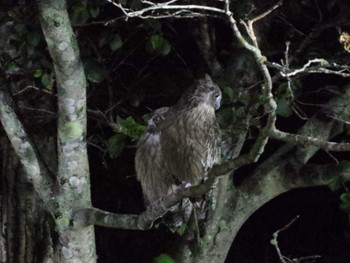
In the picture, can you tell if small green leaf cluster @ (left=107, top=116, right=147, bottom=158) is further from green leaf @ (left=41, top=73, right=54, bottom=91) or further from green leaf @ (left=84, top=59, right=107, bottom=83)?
green leaf @ (left=41, top=73, right=54, bottom=91)

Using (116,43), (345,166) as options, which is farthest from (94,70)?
(345,166)

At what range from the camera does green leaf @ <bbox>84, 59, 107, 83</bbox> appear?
10.4ft

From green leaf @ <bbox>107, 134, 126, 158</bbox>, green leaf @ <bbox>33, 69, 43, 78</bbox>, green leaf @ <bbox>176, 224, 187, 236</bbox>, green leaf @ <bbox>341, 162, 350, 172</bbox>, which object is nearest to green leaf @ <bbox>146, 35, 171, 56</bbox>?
green leaf @ <bbox>107, 134, 126, 158</bbox>

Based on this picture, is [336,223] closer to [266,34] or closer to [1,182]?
[266,34]

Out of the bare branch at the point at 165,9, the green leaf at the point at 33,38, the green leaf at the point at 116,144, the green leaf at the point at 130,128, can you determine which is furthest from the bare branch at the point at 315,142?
the green leaf at the point at 33,38

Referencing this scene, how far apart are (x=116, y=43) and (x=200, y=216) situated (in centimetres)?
95

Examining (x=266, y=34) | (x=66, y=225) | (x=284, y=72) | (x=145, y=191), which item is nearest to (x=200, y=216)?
(x=145, y=191)

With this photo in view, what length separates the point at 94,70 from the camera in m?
3.18

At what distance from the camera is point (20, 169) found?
347 centimetres

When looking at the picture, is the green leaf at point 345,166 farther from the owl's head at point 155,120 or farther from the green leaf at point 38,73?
the green leaf at point 38,73

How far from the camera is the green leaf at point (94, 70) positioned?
124 inches

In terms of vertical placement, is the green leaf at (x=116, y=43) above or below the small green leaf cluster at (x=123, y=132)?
above

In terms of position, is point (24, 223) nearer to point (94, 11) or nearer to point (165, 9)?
point (94, 11)

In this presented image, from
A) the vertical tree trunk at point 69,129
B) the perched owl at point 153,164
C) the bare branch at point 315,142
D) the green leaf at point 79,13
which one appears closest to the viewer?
the bare branch at point 315,142
